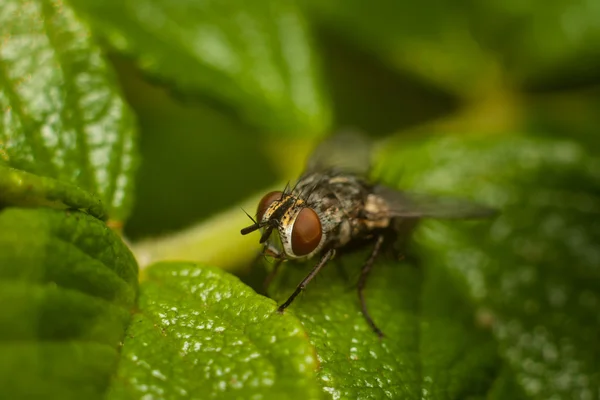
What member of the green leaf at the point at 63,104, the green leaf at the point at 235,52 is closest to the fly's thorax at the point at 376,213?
the green leaf at the point at 235,52

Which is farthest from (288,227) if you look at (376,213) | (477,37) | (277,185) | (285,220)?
(477,37)

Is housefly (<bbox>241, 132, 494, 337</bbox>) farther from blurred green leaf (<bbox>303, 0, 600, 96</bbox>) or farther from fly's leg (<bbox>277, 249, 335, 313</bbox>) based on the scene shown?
blurred green leaf (<bbox>303, 0, 600, 96</bbox>)

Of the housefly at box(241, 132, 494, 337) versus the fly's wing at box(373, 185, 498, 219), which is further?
the fly's wing at box(373, 185, 498, 219)

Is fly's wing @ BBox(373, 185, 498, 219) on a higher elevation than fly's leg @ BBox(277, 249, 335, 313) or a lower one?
higher

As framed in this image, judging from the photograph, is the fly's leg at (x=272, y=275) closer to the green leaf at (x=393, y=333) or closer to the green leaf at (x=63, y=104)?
the green leaf at (x=393, y=333)

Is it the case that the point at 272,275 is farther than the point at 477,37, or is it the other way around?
the point at 477,37

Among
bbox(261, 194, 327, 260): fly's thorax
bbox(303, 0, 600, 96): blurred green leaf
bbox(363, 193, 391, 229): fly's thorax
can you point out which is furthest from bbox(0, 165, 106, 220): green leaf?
bbox(303, 0, 600, 96): blurred green leaf

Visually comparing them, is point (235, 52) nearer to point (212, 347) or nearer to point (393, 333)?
point (393, 333)

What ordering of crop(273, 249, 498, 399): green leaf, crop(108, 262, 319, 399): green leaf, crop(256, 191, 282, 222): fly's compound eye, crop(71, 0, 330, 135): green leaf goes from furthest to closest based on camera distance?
crop(71, 0, 330, 135): green leaf < crop(256, 191, 282, 222): fly's compound eye < crop(273, 249, 498, 399): green leaf < crop(108, 262, 319, 399): green leaf
